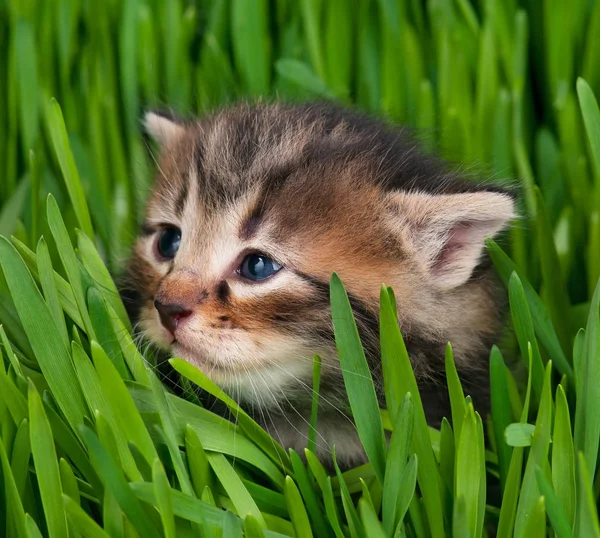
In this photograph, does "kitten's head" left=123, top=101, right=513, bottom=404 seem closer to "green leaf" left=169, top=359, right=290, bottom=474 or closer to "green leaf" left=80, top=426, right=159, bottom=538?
"green leaf" left=169, top=359, right=290, bottom=474

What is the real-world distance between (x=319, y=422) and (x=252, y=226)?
40cm

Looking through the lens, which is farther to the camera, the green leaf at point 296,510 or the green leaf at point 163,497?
the green leaf at point 296,510

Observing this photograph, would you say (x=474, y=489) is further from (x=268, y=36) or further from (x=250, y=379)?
(x=268, y=36)

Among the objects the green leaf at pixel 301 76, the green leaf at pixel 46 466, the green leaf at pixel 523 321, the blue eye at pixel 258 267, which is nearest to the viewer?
the green leaf at pixel 46 466

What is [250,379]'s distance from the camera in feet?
4.96

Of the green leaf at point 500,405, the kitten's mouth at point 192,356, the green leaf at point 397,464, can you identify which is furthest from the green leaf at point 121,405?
the green leaf at point 500,405

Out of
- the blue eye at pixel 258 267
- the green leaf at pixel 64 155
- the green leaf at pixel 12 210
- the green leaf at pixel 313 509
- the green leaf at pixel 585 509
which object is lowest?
the green leaf at pixel 313 509

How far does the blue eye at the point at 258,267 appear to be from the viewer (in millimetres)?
1546

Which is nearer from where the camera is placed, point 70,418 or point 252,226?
point 70,418

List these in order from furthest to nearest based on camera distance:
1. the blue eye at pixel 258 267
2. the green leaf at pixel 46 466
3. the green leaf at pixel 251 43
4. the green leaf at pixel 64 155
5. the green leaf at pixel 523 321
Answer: the green leaf at pixel 251 43, the green leaf at pixel 64 155, the blue eye at pixel 258 267, the green leaf at pixel 523 321, the green leaf at pixel 46 466

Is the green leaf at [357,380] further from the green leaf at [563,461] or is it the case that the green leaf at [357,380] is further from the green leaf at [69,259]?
the green leaf at [69,259]

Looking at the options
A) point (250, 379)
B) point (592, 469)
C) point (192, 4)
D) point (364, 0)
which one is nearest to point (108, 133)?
point (192, 4)

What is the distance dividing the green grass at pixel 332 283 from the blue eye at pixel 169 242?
153 mm

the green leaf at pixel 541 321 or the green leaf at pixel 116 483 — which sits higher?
the green leaf at pixel 541 321
